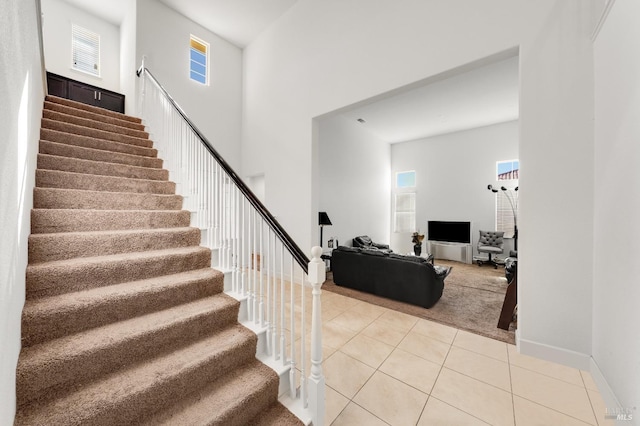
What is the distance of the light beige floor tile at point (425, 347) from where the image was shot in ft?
8.21

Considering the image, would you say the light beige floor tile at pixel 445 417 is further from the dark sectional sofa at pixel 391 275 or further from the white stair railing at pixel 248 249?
the dark sectional sofa at pixel 391 275

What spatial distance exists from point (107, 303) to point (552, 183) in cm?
397

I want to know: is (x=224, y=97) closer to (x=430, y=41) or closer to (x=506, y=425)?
(x=430, y=41)

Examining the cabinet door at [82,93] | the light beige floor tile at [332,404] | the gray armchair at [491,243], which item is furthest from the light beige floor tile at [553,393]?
the cabinet door at [82,93]

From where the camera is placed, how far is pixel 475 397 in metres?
1.97

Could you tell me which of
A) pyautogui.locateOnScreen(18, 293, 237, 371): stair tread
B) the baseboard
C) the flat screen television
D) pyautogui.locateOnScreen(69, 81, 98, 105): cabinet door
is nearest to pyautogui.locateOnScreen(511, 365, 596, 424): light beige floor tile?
the baseboard

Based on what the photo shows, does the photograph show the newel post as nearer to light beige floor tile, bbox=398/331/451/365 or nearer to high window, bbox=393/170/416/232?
light beige floor tile, bbox=398/331/451/365

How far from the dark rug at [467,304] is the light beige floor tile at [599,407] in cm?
79

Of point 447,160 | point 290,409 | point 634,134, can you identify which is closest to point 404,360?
point 290,409

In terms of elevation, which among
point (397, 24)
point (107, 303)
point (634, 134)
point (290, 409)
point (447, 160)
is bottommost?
point (290, 409)

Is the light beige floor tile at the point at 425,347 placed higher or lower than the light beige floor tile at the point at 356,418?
higher

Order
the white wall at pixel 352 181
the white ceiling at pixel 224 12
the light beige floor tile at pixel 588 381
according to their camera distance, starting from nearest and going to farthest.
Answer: the light beige floor tile at pixel 588 381 < the white ceiling at pixel 224 12 < the white wall at pixel 352 181

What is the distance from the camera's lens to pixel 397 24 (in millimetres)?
3537

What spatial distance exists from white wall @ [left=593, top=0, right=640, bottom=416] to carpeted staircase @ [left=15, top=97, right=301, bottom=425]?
95.4 inches
